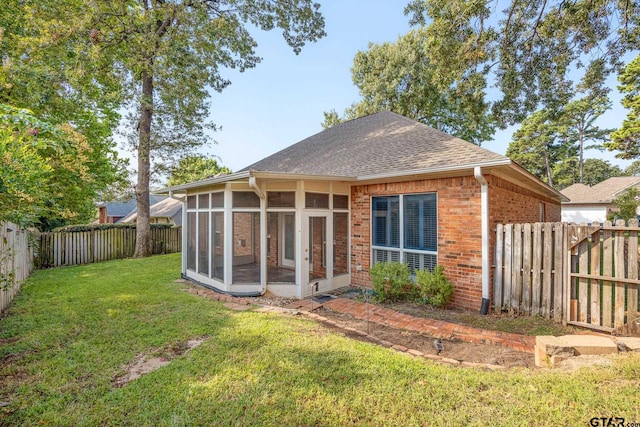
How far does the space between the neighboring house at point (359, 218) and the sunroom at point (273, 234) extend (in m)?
0.02

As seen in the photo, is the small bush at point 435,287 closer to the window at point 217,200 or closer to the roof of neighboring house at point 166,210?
the window at point 217,200

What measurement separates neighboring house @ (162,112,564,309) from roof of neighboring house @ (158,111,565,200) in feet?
0.13

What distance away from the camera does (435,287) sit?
225 inches

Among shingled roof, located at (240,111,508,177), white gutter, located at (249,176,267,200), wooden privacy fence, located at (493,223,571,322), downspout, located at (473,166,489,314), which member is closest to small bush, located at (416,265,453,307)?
downspout, located at (473,166,489,314)

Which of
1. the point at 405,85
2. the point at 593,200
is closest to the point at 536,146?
the point at 593,200

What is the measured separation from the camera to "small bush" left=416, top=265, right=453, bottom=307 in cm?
570

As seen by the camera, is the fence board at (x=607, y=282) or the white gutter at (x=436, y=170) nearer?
the fence board at (x=607, y=282)

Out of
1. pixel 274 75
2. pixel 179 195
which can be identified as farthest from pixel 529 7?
pixel 179 195

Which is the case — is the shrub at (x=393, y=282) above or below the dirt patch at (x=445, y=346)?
above

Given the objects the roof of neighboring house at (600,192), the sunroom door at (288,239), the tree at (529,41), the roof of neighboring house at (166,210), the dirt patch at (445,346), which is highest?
the tree at (529,41)

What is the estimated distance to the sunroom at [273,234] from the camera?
6625mm

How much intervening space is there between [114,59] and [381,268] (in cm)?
1461

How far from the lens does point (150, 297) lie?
258 inches

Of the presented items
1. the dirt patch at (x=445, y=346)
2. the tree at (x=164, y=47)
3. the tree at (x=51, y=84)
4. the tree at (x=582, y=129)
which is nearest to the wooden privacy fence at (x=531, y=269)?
the dirt patch at (x=445, y=346)
